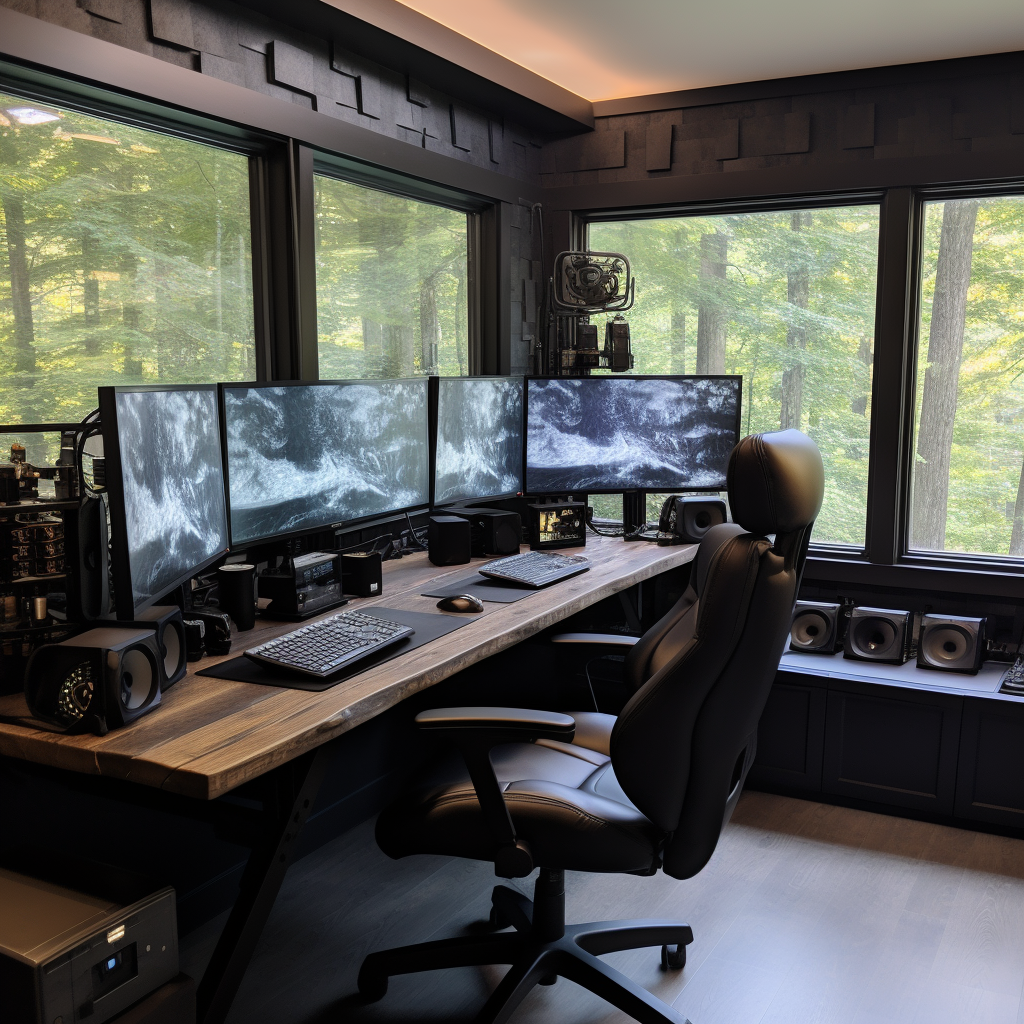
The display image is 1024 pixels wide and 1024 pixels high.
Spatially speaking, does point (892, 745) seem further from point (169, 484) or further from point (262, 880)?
point (169, 484)

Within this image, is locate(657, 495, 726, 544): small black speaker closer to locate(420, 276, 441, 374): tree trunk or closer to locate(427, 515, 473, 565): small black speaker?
locate(427, 515, 473, 565): small black speaker

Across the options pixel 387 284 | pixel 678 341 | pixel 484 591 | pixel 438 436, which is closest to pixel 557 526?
pixel 438 436

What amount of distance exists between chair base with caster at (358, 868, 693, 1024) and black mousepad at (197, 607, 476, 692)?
1.72ft

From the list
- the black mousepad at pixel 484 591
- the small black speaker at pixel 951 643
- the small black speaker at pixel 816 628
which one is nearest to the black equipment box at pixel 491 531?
the black mousepad at pixel 484 591

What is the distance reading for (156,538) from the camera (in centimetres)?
172

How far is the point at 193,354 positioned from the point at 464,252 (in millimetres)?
1355

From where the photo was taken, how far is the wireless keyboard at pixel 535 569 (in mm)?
2568

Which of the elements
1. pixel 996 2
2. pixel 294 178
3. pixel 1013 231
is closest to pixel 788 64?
pixel 996 2

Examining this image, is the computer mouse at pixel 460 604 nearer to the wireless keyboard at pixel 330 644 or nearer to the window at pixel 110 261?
the wireless keyboard at pixel 330 644

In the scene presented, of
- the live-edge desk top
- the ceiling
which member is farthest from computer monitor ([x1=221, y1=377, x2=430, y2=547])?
the ceiling

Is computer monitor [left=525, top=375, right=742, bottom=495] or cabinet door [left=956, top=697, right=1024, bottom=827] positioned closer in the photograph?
cabinet door [left=956, top=697, right=1024, bottom=827]

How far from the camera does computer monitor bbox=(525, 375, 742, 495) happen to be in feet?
10.7

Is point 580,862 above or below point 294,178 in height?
below

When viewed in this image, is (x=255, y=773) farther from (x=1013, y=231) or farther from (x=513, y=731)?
(x=1013, y=231)
